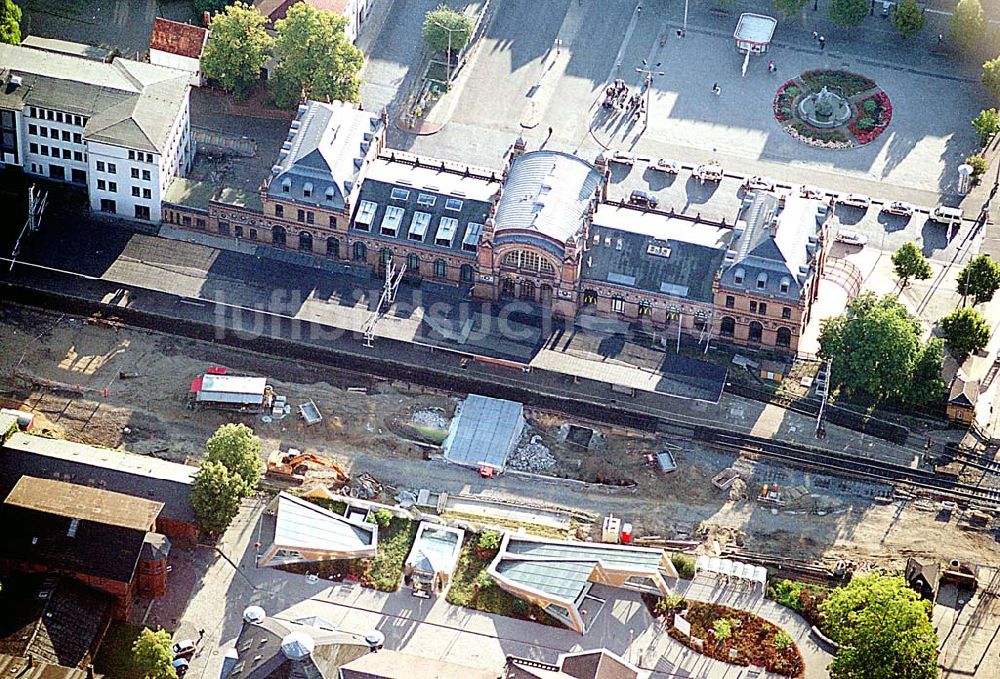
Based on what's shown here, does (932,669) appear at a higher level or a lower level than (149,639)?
higher

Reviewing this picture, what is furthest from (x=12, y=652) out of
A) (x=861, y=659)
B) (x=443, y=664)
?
(x=861, y=659)

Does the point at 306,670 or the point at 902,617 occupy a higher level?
the point at 902,617

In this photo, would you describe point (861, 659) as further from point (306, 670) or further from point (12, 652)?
point (12, 652)

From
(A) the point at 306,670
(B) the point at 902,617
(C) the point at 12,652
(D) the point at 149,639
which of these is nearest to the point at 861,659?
(B) the point at 902,617

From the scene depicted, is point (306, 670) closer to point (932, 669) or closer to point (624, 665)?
point (624, 665)
